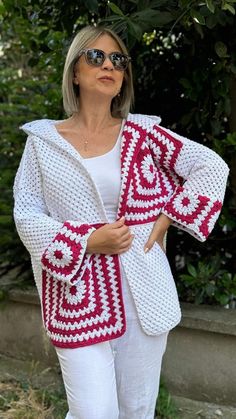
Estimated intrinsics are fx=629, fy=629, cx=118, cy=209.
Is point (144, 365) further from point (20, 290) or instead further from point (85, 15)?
point (85, 15)

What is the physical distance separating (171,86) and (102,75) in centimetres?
140

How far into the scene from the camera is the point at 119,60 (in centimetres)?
217

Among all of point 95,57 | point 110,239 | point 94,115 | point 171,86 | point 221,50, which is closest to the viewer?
point 110,239

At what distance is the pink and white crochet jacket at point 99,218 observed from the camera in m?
2.07

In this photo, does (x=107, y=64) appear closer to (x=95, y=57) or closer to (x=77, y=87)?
(x=95, y=57)

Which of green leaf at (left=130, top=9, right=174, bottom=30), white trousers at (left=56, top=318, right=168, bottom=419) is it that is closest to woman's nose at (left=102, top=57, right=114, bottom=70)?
green leaf at (left=130, top=9, right=174, bottom=30)

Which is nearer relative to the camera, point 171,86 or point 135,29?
point 135,29

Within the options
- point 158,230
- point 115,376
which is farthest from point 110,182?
point 115,376

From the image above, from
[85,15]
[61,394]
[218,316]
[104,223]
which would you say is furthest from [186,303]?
[85,15]

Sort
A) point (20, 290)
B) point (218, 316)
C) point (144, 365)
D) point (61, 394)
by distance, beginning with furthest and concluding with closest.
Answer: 1. point (20, 290)
2. point (61, 394)
3. point (218, 316)
4. point (144, 365)

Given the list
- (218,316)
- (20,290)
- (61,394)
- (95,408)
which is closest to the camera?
(95,408)

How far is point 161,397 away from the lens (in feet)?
10.4

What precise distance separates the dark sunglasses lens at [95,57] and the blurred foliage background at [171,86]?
21 cm

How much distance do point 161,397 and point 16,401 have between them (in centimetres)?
74
